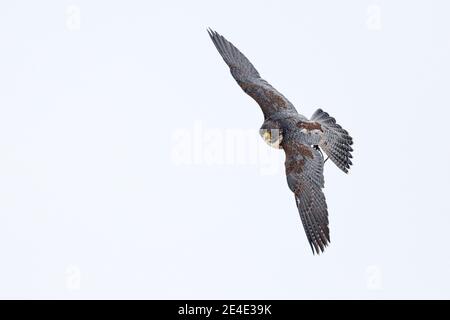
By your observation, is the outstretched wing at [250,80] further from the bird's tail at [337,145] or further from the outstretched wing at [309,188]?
the outstretched wing at [309,188]

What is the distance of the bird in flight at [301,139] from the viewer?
12.3 m

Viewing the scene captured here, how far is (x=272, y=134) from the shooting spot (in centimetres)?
1335

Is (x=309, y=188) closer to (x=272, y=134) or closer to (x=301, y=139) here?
(x=301, y=139)

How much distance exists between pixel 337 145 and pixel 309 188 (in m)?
1.32

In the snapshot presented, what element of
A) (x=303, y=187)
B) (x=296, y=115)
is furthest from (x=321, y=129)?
(x=303, y=187)

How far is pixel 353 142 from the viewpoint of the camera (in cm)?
1352

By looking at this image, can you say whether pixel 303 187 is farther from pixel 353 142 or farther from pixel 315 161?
pixel 353 142

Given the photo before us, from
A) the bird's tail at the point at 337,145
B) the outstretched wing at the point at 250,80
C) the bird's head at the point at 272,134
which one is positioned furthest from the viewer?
the outstretched wing at the point at 250,80

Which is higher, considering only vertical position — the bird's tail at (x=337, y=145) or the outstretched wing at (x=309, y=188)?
the bird's tail at (x=337, y=145)

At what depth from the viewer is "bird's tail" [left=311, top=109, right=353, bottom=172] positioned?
44.0 feet

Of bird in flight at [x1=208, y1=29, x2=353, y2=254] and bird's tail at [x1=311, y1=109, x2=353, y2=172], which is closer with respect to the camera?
bird in flight at [x1=208, y1=29, x2=353, y2=254]

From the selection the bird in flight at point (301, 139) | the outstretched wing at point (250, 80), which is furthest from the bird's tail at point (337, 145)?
the outstretched wing at point (250, 80)

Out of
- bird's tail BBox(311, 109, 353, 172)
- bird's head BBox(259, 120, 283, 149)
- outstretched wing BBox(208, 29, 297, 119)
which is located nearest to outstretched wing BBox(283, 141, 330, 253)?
bird's head BBox(259, 120, 283, 149)

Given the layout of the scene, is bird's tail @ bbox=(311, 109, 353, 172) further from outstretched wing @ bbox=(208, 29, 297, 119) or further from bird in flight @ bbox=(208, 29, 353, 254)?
outstretched wing @ bbox=(208, 29, 297, 119)
